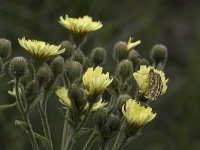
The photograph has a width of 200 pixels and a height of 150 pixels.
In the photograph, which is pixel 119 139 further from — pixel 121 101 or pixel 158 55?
pixel 158 55

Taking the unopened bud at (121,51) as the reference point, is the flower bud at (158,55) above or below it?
above

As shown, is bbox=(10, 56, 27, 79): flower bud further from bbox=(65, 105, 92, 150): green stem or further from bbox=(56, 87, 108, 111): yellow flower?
bbox=(65, 105, 92, 150): green stem

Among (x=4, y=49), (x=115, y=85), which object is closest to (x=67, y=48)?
(x=4, y=49)

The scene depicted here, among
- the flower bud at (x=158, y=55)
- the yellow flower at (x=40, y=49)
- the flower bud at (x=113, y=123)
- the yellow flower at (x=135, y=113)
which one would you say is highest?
the flower bud at (x=158, y=55)

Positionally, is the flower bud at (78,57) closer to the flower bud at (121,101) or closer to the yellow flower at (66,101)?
the yellow flower at (66,101)

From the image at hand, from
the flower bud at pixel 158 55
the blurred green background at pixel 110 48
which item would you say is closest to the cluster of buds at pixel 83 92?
the flower bud at pixel 158 55

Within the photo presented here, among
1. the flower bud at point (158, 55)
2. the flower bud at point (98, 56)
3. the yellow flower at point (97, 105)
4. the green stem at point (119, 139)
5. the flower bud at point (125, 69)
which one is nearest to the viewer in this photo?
the green stem at point (119, 139)
